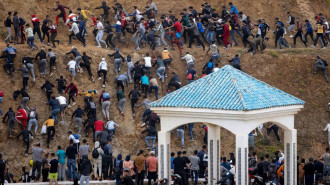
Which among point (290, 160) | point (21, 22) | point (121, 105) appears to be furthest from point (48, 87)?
point (290, 160)

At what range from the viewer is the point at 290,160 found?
140 feet

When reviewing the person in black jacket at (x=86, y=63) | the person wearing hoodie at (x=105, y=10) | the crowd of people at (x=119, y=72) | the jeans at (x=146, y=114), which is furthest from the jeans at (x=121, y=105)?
the person wearing hoodie at (x=105, y=10)

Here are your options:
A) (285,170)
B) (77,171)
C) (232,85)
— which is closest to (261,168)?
(285,170)

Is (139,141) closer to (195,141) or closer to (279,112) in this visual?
(195,141)

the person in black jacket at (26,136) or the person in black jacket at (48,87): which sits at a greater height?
the person in black jacket at (48,87)

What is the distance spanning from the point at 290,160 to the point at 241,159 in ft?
10.5

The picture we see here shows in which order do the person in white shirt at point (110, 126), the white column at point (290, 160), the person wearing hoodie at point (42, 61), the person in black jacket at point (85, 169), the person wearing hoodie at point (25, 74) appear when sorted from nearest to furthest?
the person in black jacket at point (85, 169)
the white column at point (290, 160)
the person in white shirt at point (110, 126)
the person wearing hoodie at point (25, 74)
the person wearing hoodie at point (42, 61)

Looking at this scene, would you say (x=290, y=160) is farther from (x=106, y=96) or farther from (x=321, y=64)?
(x=321, y=64)

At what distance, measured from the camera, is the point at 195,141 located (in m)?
53.6

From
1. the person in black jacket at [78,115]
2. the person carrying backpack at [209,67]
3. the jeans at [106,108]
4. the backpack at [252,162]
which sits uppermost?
the person carrying backpack at [209,67]

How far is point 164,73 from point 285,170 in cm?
1541

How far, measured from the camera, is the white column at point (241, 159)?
40.4m

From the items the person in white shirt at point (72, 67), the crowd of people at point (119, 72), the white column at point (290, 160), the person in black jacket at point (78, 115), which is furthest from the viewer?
the person in white shirt at point (72, 67)

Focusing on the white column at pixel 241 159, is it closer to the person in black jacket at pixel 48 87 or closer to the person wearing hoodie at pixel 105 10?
the person in black jacket at pixel 48 87
